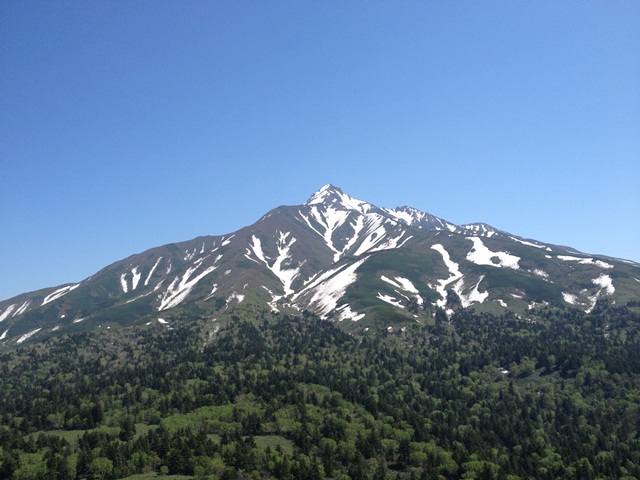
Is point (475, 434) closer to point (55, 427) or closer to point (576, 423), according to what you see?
A: point (576, 423)

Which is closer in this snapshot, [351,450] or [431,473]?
[431,473]

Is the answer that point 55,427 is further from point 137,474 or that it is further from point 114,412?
point 137,474

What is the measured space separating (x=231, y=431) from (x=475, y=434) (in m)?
85.0

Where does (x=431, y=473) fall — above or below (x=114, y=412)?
below

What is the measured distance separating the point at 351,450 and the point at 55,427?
11076 cm

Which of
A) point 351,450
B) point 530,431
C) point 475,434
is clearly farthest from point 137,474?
point 530,431

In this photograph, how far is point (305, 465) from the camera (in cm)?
13138

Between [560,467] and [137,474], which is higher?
[137,474]

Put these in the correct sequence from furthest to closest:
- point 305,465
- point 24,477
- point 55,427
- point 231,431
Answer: point 55,427
point 231,431
point 305,465
point 24,477

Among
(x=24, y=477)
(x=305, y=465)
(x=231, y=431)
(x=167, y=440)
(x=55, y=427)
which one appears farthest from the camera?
(x=55, y=427)

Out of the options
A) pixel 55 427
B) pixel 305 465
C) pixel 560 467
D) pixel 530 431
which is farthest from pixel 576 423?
pixel 55 427

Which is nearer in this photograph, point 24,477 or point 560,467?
point 24,477

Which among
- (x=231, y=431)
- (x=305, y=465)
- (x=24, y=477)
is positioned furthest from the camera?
(x=231, y=431)

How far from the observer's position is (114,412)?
186 metres
